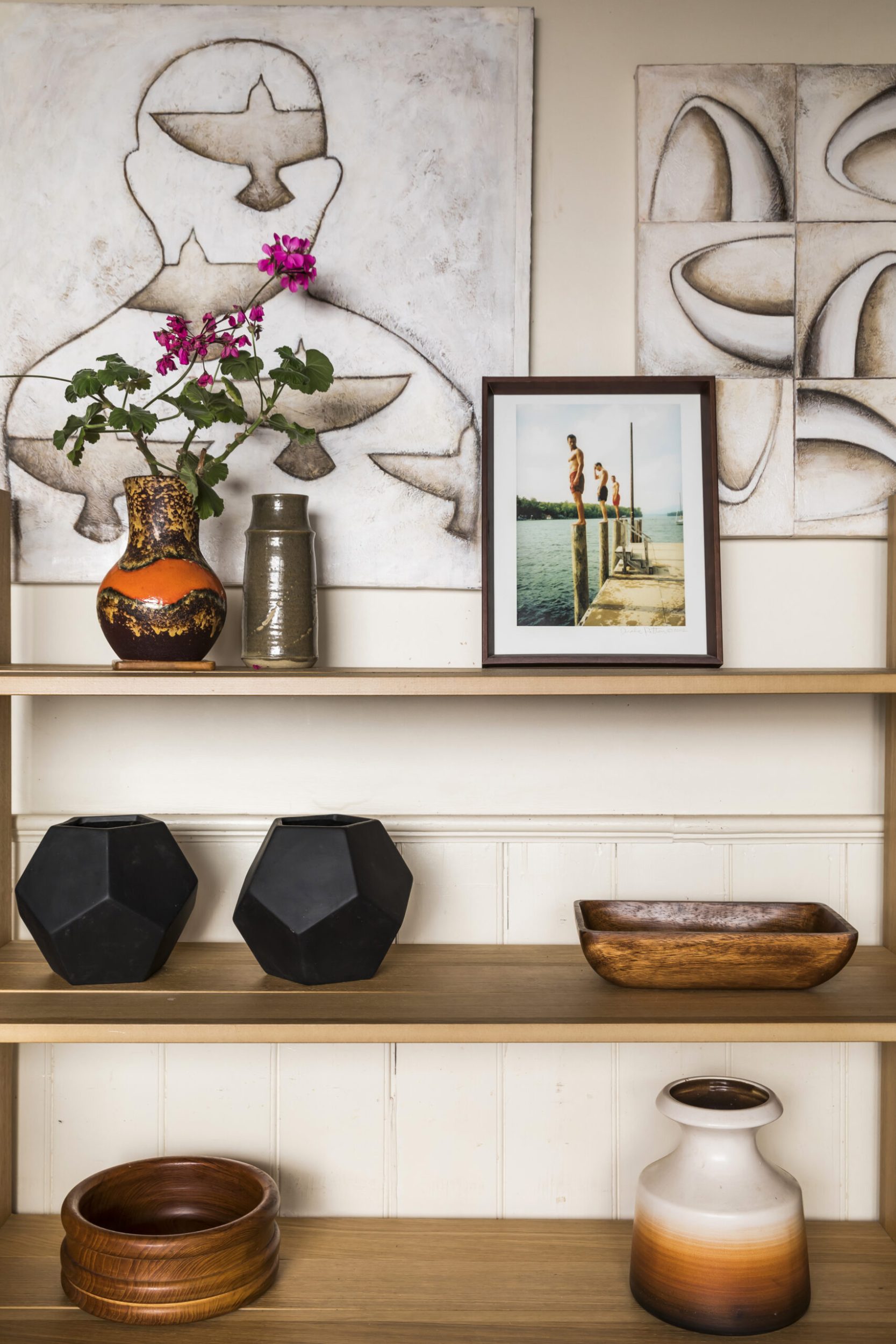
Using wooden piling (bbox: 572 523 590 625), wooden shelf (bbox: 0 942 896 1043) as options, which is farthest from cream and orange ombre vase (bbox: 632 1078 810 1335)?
wooden piling (bbox: 572 523 590 625)

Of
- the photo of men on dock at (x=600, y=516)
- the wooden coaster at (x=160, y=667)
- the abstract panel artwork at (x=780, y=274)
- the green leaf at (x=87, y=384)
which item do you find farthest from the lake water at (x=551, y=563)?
the green leaf at (x=87, y=384)

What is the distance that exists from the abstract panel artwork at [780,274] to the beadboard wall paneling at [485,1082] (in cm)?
49

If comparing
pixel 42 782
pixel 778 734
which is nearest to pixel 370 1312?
pixel 42 782

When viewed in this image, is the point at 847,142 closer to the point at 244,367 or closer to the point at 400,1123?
the point at 244,367

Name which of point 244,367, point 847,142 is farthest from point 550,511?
point 847,142

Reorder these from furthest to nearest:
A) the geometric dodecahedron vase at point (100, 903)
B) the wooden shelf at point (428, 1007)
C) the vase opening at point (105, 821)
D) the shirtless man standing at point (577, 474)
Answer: the shirtless man standing at point (577, 474)
the vase opening at point (105, 821)
the geometric dodecahedron vase at point (100, 903)
the wooden shelf at point (428, 1007)

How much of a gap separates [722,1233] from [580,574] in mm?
822

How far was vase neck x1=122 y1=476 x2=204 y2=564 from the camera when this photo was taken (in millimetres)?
1313

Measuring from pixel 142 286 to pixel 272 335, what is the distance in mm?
192

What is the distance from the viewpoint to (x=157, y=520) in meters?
1.32

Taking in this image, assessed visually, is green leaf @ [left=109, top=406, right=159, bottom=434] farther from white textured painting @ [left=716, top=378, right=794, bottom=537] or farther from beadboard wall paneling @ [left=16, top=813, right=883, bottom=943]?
white textured painting @ [left=716, top=378, right=794, bottom=537]

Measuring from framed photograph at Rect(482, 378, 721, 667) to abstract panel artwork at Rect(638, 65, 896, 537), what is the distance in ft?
0.19

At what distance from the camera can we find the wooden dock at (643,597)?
145 cm

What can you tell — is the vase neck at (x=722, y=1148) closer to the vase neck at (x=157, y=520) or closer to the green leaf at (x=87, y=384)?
the vase neck at (x=157, y=520)
